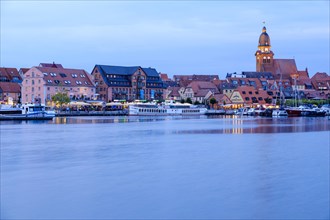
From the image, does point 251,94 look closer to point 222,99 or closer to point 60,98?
point 222,99

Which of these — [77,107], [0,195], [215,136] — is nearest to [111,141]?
[215,136]

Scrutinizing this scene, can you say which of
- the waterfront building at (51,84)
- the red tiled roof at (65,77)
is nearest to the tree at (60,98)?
the waterfront building at (51,84)

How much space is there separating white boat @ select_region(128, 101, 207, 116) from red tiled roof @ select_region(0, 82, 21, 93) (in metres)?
15.1

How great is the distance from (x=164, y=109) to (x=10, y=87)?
19.7 meters

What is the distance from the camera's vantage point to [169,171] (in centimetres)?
1850

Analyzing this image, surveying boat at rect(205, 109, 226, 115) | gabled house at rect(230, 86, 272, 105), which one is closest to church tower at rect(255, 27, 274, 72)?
gabled house at rect(230, 86, 272, 105)

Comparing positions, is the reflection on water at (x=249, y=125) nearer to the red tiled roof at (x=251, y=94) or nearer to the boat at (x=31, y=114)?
the boat at (x=31, y=114)

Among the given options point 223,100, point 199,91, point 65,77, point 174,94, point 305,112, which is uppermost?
point 65,77

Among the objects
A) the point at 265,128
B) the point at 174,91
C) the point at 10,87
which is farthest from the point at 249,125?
the point at 174,91

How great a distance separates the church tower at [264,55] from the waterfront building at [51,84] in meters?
52.4

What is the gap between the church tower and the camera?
117875 millimetres

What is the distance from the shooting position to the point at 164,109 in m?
74.1

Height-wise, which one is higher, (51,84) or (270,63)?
(270,63)

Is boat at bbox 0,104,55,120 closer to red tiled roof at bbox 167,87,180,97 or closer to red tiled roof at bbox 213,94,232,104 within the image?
red tiled roof at bbox 213,94,232,104
